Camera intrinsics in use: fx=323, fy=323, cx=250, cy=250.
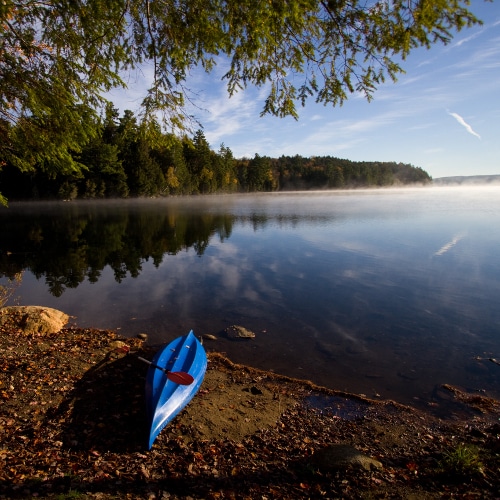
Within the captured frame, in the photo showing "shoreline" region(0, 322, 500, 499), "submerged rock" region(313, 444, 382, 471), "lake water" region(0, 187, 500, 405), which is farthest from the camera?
"lake water" region(0, 187, 500, 405)

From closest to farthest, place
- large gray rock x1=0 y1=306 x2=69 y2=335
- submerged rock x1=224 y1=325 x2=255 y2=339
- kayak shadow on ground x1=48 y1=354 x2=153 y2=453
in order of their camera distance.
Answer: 1. kayak shadow on ground x1=48 y1=354 x2=153 y2=453
2. large gray rock x1=0 y1=306 x2=69 y2=335
3. submerged rock x1=224 y1=325 x2=255 y2=339

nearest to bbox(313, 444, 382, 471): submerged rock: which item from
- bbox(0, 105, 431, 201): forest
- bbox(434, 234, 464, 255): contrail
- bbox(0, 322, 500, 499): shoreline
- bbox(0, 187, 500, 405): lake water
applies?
bbox(0, 322, 500, 499): shoreline

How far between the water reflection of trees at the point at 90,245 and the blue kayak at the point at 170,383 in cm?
973

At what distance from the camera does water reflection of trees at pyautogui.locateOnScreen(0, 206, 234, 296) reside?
60.0 ft

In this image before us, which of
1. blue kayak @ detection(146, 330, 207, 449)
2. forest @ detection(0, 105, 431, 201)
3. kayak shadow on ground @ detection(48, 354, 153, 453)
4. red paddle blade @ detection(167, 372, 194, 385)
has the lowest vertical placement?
kayak shadow on ground @ detection(48, 354, 153, 453)

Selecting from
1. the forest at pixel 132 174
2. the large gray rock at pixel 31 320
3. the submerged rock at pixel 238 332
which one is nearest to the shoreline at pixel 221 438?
the large gray rock at pixel 31 320

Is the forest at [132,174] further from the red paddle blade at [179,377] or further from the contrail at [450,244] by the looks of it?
the red paddle blade at [179,377]

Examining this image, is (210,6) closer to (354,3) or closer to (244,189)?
(354,3)

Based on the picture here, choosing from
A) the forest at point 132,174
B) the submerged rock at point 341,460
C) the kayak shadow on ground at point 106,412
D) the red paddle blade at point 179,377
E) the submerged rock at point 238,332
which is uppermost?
the forest at point 132,174

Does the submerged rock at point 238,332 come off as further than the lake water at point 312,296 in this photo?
Yes

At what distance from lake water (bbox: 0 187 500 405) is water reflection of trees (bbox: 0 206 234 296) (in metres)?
0.14

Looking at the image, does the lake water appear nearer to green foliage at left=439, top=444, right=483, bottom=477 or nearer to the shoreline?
the shoreline

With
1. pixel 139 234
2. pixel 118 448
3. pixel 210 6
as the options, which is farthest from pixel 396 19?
pixel 139 234

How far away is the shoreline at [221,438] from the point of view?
14.4 feet
